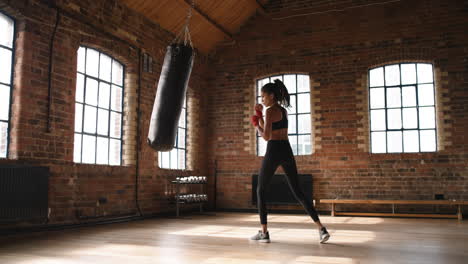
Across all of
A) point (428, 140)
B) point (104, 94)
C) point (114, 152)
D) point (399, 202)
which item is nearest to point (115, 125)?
point (114, 152)

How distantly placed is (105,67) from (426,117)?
5461mm

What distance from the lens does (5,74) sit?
4828 millimetres

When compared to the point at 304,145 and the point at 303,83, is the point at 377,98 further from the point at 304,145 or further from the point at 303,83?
the point at 304,145

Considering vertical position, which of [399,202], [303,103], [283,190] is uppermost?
[303,103]

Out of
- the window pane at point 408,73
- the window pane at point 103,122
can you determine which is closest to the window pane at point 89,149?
the window pane at point 103,122

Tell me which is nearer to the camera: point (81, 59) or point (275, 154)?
point (275, 154)

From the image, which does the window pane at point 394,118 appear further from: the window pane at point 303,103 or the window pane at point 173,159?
the window pane at point 173,159

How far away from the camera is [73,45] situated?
558cm

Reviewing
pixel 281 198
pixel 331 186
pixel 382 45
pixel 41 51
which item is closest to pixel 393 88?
pixel 382 45

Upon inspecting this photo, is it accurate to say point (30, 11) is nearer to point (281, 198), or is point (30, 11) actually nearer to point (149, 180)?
point (149, 180)

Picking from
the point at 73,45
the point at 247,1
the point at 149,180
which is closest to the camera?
the point at 73,45

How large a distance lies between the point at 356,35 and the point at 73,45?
198 inches

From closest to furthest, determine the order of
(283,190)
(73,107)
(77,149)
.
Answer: (73,107), (77,149), (283,190)

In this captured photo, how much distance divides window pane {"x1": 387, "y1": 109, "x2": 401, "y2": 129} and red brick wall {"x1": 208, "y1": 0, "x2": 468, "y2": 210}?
0.42 m
